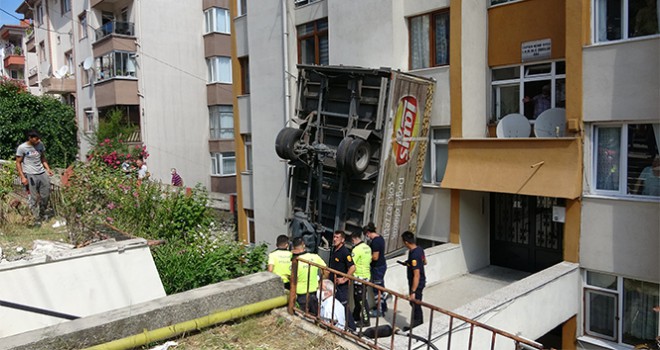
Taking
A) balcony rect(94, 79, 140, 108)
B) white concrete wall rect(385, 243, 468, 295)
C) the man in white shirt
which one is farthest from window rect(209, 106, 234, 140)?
the man in white shirt

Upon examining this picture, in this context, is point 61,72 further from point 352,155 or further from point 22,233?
point 352,155

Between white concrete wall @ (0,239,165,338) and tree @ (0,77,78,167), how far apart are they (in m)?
21.6

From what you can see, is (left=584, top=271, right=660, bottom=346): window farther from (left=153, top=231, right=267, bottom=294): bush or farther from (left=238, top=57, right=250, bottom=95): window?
(left=238, top=57, right=250, bottom=95): window

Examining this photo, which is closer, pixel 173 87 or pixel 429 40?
pixel 429 40

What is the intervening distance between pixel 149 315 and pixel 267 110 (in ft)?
37.1

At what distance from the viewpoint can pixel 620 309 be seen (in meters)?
9.15

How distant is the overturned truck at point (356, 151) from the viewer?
10141 mm

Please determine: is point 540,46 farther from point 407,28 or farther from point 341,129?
point 341,129

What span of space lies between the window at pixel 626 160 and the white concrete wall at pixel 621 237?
0.30 m

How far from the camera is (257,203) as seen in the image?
17031mm

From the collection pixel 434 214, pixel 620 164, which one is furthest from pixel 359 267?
pixel 620 164

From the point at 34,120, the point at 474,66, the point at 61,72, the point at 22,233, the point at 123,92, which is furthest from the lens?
the point at 61,72

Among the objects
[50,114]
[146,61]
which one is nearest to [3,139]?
[50,114]

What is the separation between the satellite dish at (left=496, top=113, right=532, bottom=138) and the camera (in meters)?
10.3
